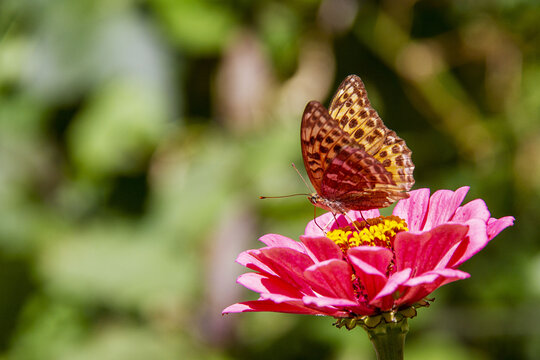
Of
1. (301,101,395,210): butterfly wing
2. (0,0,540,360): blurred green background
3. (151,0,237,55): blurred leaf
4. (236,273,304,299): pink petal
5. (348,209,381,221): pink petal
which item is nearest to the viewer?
(236,273,304,299): pink petal

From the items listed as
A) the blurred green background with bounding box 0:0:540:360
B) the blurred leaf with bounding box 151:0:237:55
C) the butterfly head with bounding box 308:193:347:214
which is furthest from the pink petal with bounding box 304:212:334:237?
the blurred leaf with bounding box 151:0:237:55

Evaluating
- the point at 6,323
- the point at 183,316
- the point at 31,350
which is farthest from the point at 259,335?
the point at 6,323

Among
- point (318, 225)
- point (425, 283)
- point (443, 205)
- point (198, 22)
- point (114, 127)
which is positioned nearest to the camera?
point (425, 283)

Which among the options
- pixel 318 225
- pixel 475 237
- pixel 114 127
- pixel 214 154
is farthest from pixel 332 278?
pixel 114 127

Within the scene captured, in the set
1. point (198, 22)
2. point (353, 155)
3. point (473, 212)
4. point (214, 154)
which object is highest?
point (198, 22)

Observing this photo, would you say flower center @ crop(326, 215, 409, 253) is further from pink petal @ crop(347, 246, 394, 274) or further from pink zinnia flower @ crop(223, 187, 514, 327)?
pink petal @ crop(347, 246, 394, 274)

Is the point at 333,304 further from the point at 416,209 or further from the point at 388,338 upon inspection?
the point at 416,209

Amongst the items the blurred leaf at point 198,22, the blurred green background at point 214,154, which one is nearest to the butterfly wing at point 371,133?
the blurred green background at point 214,154
